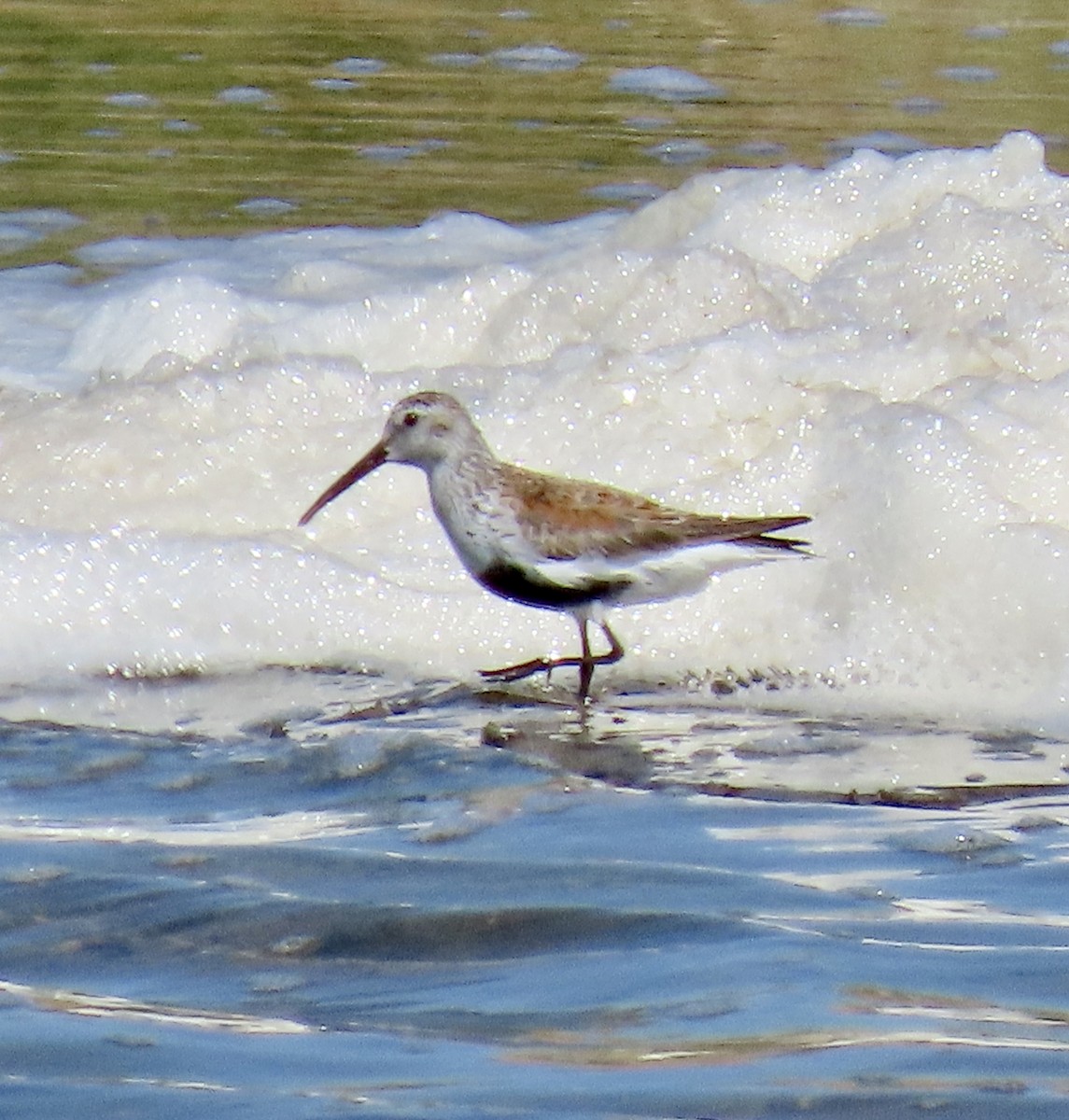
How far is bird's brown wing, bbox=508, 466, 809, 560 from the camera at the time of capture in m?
5.43

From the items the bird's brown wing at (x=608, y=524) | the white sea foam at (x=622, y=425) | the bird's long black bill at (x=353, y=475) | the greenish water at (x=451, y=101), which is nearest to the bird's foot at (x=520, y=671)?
the white sea foam at (x=622, y=425)

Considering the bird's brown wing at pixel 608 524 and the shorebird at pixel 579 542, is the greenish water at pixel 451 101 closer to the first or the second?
the shorebird at pixel 579 542

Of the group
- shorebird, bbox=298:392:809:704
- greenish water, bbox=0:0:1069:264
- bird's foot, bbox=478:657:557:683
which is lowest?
bird's foot, bbox=478:657:557:683

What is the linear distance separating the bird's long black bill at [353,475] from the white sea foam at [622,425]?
4.5 inches

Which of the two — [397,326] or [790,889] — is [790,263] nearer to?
[397,326]

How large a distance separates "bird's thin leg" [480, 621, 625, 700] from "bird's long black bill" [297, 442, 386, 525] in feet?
1.88

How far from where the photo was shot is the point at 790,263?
8312mm

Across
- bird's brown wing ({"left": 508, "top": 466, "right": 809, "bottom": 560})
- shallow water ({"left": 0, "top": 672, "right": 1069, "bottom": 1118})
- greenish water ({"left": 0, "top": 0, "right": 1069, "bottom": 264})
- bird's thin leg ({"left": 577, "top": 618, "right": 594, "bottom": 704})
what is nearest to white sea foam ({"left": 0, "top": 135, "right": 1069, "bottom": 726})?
bird's thin leg ({"left": 577, "top": 618, "right": 594, "bottom": 704})

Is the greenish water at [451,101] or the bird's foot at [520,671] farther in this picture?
the greenish water at [451,101]

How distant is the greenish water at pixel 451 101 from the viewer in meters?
11.0

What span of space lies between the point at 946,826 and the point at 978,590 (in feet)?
4.38

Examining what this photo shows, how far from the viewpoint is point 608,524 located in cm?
553


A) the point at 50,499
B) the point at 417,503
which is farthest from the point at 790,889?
the point at 50,499

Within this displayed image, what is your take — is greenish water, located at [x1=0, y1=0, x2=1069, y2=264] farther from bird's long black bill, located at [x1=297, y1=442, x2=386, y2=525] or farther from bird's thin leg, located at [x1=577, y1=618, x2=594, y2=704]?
bird's thin leg, located at [x1=577, y1=618, x2=594, y2=704]
